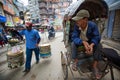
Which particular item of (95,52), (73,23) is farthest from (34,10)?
(95,52)

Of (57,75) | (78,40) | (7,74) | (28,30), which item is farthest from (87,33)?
(7,74)

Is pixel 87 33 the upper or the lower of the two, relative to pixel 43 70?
upper

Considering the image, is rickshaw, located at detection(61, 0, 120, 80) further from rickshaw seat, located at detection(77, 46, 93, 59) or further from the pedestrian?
the pedestrian

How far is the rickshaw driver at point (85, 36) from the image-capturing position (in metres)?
3.30

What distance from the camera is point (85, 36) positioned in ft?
11.7

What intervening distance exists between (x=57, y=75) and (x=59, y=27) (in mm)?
41135

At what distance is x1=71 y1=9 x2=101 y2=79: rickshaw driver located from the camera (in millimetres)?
3299

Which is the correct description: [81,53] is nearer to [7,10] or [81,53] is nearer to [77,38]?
[77,38]

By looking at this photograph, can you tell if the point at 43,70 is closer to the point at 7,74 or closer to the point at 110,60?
the point at 7,74

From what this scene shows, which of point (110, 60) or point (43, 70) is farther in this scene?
point (43, 70)

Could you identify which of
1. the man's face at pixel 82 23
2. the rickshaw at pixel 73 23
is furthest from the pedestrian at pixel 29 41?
the man's face at pixel 82 23

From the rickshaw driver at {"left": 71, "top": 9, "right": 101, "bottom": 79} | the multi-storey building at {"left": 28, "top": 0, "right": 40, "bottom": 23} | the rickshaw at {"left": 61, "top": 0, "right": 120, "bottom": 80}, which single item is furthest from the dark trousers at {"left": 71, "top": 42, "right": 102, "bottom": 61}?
the multi-storey building at {"left": 28, "top": 0, "right": 40, "bottom": 23}

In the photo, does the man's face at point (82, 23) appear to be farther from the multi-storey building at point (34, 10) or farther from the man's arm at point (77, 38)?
the multi-storey building at point (34, 10)

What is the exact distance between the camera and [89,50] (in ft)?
10.7
